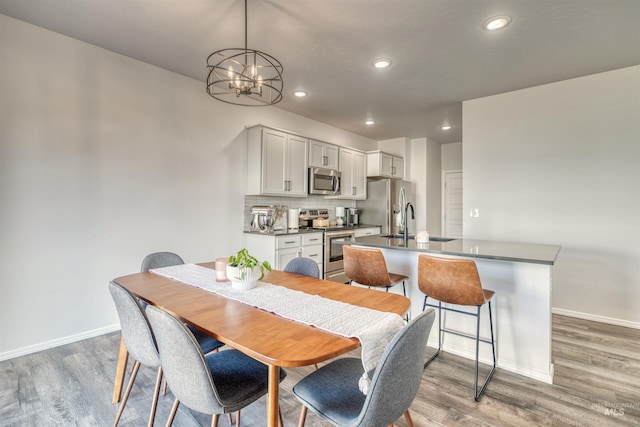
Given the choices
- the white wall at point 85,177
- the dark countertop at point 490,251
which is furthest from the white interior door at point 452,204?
the white wall at point 85,177

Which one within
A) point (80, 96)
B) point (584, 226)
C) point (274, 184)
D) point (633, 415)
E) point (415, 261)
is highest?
point (80, 96)

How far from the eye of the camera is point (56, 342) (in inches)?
104

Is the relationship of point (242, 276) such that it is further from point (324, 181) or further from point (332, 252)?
Answer: point (324, 181)

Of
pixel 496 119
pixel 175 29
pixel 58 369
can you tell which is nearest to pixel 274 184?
pixel 175 29

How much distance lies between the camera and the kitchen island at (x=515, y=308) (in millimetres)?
2164

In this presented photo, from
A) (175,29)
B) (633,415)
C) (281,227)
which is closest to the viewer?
(633,415)

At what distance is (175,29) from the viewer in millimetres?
2504

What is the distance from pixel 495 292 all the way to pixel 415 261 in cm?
66

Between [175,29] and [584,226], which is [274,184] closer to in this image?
[175,29]

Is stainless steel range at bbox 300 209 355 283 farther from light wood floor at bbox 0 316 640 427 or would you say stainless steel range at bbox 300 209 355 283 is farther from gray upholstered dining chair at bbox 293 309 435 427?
gray upholstered dining chair at bbox 293 309 435 427

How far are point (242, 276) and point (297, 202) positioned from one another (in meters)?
3.17

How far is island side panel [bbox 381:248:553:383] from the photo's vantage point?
2176mm

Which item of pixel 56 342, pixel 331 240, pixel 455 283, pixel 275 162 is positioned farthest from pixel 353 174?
pixel 56 342

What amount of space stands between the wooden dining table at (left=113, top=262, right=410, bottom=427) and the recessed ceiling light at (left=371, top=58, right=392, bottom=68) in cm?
226
